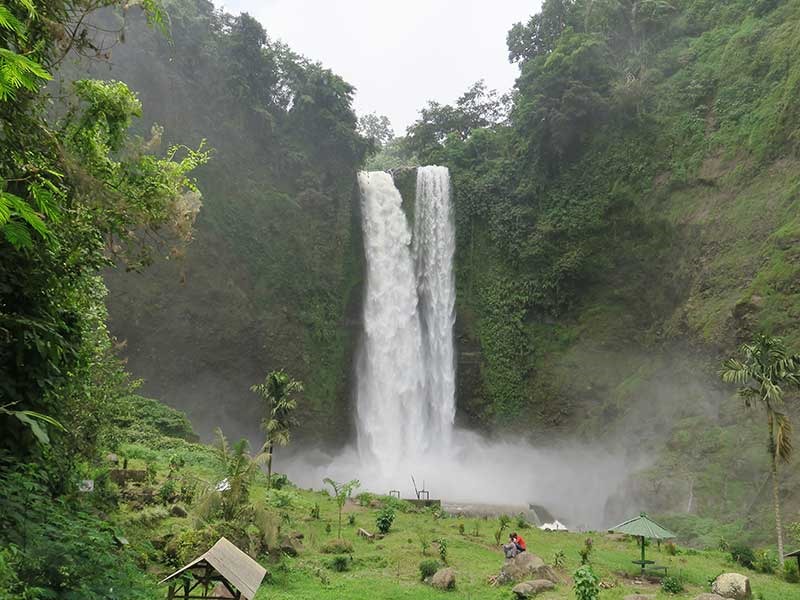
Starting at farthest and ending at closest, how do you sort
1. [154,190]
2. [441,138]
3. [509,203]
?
[441,138], [509,203], [154,190]

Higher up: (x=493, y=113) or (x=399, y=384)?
(x=493, y=113)

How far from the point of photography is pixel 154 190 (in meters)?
9.51

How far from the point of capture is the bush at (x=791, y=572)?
587 inches

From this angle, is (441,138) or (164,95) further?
(441,138)

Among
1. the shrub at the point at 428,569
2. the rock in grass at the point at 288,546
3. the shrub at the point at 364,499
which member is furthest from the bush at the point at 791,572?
the shrub at the point at 364,499

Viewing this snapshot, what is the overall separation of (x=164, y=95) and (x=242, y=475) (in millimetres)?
30283

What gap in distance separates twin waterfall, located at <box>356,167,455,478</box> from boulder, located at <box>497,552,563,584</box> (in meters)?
20.4

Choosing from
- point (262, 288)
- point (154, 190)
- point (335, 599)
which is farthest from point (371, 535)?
point (262, 288)

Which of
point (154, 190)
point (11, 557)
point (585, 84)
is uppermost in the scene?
point (585, 84)

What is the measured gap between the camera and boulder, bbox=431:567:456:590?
12.2 m

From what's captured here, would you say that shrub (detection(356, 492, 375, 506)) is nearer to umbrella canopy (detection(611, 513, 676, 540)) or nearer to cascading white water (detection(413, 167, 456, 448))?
umbrella canopy (detection(611, 513, 676, 540))

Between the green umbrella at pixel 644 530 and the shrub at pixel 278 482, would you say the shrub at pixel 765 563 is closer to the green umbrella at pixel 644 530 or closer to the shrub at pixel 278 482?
the green umbrella at pixel 644 530

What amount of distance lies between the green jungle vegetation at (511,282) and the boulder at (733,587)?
0.71m

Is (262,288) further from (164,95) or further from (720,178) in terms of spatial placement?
(720,178)
